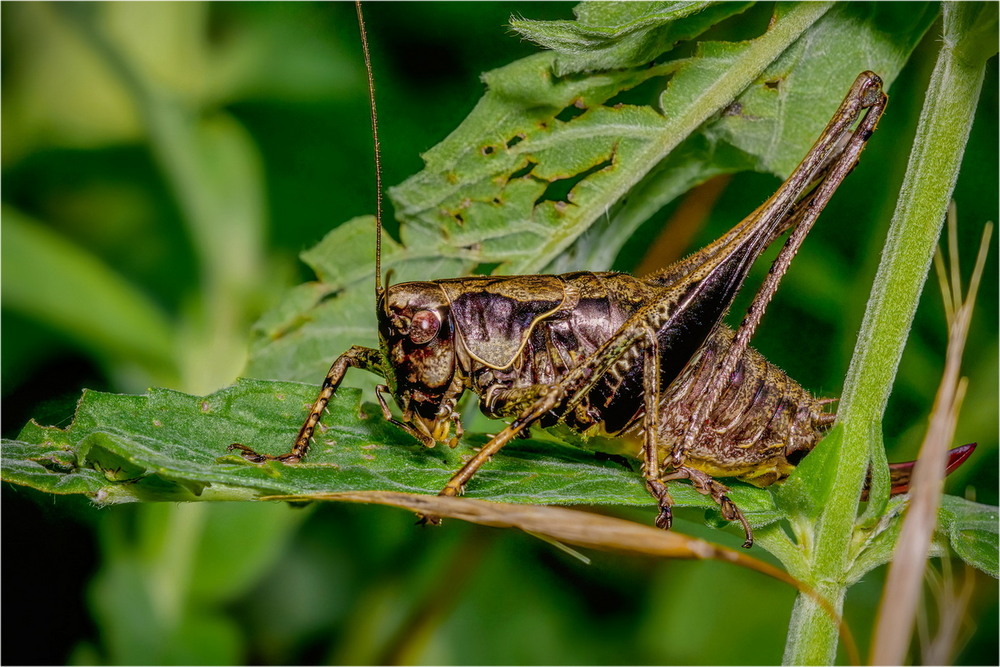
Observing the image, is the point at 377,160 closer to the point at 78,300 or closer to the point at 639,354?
the point at 639,354

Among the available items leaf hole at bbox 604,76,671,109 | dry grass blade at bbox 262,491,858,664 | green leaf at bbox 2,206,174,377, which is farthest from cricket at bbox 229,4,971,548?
green leaf at bbox 2,206,174,377

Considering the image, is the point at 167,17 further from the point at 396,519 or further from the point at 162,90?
the point at 396,519

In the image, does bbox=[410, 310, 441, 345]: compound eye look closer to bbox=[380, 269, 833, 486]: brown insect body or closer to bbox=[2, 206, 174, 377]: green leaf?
bbox=[380, 269, 833, 486]: brown insect body

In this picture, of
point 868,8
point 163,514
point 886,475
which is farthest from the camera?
point 163,514

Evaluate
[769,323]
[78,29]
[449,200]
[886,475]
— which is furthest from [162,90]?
[886,475]

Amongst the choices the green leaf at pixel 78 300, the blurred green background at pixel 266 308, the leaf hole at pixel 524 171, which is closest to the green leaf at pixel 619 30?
the leaf hole at pixel 524 171

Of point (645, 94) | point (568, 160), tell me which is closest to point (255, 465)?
point (568, 160)

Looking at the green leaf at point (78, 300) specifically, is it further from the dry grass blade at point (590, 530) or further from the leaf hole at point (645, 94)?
the dry grass blade at point (590, 530)
